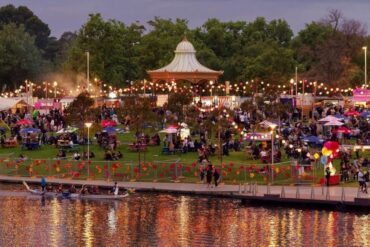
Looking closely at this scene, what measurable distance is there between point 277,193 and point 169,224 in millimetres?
9409

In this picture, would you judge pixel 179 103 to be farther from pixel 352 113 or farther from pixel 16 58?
pixel 16 58

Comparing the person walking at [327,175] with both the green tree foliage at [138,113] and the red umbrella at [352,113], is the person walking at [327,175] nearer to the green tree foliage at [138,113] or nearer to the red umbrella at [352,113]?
the green tree foliage at [138,113]

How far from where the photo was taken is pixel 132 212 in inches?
2650

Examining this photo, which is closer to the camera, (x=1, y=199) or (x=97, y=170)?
(x=1, y=199)

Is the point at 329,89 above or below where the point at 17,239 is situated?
above

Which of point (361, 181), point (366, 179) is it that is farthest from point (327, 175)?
point (361, 181)

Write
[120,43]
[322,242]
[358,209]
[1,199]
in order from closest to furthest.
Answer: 1. [322,242]
2. [358,209]
3. [1,199]
4. [120,43]

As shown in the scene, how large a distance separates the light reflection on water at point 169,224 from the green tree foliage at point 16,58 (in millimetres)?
99462

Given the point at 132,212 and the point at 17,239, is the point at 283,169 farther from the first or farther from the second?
the point at 17,239

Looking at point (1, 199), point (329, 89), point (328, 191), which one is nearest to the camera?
point (328, 191)

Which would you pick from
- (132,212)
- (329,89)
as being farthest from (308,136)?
(329,89)

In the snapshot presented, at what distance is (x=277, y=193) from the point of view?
69.2 metres

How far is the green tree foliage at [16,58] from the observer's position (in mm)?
169875

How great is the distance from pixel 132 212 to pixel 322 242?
14777mm
